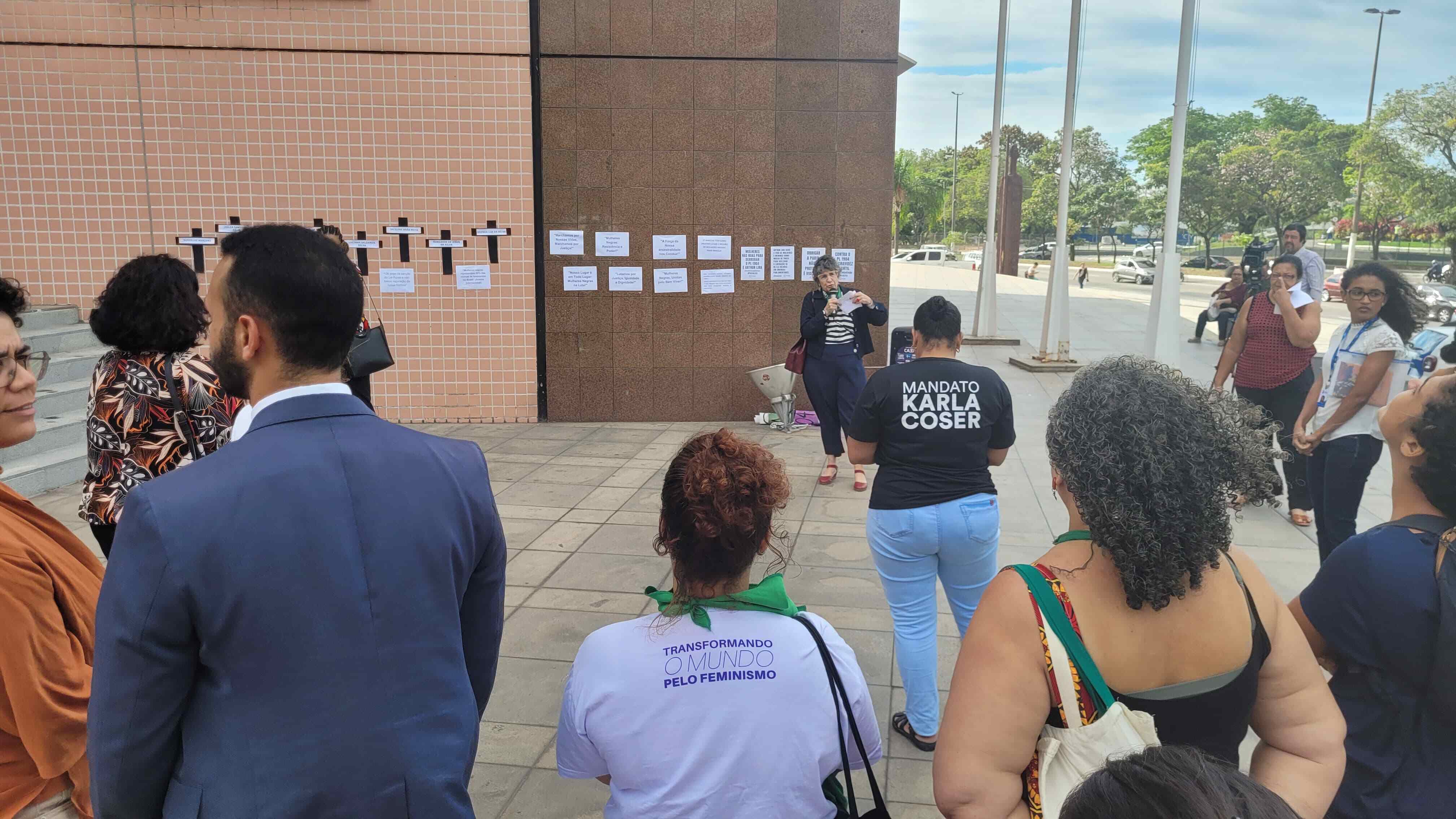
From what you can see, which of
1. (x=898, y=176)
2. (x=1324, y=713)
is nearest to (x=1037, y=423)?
(x=1324, y=713)

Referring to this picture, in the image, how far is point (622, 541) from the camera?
20.2 ft

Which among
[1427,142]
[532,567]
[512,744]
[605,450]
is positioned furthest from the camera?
[1427,142]

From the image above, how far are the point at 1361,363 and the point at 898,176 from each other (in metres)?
63.5

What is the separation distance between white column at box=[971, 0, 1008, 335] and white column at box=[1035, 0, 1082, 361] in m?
2.66

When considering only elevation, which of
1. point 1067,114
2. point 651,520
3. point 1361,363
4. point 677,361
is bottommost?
point 651,520

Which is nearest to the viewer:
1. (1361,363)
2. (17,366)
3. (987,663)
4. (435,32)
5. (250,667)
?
(250,667)

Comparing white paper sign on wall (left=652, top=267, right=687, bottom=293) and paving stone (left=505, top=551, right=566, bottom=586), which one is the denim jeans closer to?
paving stone (left=505, top=551, right=566, bottom=586)

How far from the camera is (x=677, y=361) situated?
9.89 m

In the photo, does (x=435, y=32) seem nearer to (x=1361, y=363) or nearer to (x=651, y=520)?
(x=651, y=520)

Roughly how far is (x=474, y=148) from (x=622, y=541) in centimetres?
507

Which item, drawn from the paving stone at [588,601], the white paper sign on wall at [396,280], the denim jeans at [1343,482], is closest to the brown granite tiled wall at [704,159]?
the white paper sign on wall at [396,280]

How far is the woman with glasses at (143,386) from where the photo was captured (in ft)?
10.6

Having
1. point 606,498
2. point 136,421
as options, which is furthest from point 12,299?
point 606,498

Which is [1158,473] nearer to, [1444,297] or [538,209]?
[538,209]
